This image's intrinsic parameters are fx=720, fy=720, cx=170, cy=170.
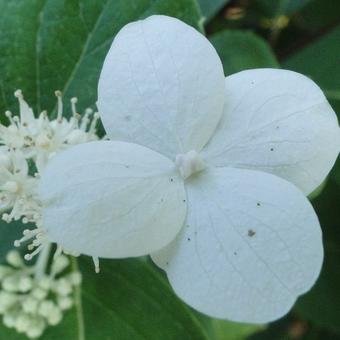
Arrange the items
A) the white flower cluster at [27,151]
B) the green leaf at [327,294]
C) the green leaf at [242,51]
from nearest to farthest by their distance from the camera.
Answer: the white flower cluster at [27,151] → the green leaf at [242,51] → the green leaf at [327,294]

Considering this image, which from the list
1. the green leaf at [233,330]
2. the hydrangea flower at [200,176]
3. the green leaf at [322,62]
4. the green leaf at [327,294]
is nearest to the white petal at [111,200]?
the hydrangea flower at [200,176]

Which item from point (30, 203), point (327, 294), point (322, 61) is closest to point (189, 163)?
point (30, 203)

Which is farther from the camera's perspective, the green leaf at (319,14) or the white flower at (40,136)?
the green leaf at (319,14)

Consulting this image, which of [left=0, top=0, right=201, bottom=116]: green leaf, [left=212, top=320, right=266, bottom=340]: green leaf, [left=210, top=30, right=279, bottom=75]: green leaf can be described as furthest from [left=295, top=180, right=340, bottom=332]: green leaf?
[left=0, top=0, right=201, bottom=116]: green leaf

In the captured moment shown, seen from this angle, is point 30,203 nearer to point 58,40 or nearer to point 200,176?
point 200,176

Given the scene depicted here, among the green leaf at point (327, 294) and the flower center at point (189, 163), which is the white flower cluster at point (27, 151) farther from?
the green leaf at point (327, 294)

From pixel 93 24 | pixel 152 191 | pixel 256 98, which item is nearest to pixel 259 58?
pixel 93 24

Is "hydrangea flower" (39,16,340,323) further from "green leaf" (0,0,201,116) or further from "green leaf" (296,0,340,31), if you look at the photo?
"green leaf" (296,0,340,31)
